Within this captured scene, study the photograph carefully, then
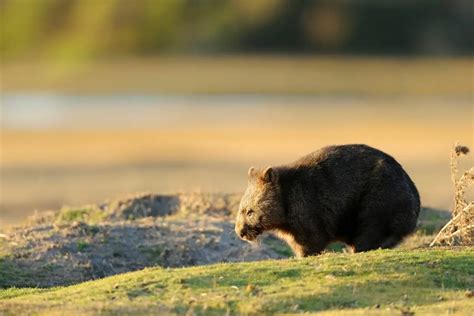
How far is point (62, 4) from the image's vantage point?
69.4 m

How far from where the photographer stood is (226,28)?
224 ft

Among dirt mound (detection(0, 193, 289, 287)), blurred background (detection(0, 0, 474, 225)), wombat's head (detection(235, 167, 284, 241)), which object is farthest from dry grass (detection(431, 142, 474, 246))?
blurred background (detection(0, 0, 474, 225))

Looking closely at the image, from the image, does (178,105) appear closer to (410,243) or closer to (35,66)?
(35,66)

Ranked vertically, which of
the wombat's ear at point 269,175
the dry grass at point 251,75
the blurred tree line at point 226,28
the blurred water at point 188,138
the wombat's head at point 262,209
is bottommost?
the blurred water at point 188,138

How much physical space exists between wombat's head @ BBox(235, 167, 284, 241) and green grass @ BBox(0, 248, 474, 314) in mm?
1160

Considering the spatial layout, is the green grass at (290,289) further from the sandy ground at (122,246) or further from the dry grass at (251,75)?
the dry grass at (251,75)

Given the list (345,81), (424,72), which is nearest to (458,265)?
(345,81)

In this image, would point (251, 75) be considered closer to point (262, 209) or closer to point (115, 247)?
point (115, 247)

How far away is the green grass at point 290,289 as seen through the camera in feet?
37.5

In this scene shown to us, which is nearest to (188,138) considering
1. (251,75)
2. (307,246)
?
(251,75)

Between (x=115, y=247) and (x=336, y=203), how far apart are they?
A: 10.5ft

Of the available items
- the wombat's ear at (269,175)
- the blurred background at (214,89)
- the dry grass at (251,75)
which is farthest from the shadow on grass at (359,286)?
the dry grass at (251,75)

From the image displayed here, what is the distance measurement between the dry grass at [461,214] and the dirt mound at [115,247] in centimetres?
271

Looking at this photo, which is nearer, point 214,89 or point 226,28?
point 214,89
